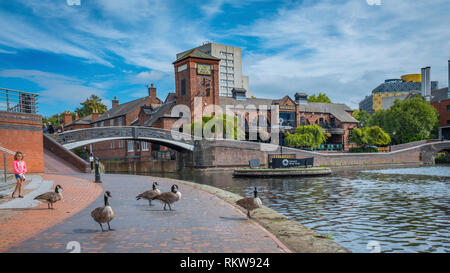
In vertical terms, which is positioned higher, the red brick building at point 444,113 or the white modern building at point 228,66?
the white modern building at point 228,66

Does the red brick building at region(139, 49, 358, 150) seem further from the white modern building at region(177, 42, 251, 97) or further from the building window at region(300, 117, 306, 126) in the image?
the white modern building at region(177, 42, 251, 97)

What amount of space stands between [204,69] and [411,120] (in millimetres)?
38621

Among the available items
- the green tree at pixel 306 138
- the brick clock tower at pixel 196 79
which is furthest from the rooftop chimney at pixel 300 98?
the brick clock tower at pixel 196 79

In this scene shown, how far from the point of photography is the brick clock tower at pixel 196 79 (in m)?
56.7

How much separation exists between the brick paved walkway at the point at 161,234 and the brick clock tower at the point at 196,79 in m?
47.8

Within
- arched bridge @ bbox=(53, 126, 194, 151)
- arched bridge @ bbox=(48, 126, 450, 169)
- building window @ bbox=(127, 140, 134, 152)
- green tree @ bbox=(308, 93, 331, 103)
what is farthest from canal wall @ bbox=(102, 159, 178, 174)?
green tree @ bbox=(308, 93, 331, 103)

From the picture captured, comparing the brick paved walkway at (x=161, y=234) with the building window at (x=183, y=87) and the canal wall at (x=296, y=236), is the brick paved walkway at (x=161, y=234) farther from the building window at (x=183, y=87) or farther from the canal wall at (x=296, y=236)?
the building window at (x=183, y=87)

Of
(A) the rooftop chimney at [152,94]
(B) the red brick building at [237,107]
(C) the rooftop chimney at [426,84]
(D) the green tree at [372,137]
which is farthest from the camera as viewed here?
(C) the rooftop chimney at [426,84]

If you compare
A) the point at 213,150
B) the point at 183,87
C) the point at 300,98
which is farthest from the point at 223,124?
the point at 300,98

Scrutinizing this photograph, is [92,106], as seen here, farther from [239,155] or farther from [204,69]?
[239,155]

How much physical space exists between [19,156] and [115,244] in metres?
6.84
